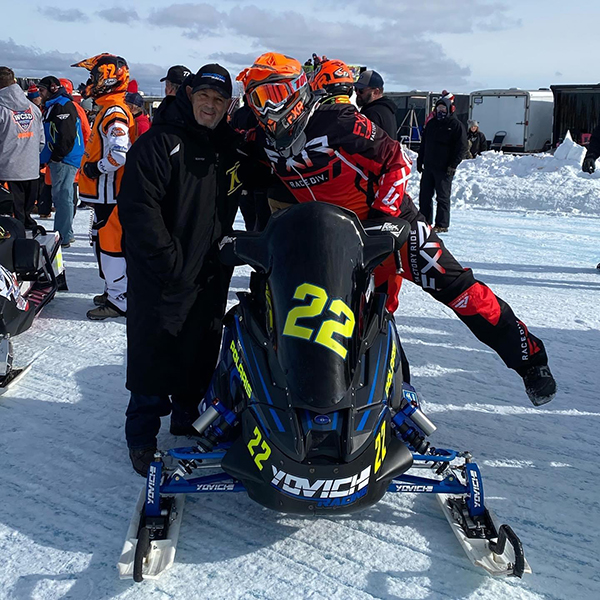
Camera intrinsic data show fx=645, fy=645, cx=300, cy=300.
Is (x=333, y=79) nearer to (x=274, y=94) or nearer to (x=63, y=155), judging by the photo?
(x=274, y=94)

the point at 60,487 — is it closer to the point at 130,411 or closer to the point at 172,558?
the point at 130,411

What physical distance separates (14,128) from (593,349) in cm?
573

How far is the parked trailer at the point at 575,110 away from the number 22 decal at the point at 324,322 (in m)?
21.8

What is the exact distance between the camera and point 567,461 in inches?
122

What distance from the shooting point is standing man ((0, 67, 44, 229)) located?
6.47 meters

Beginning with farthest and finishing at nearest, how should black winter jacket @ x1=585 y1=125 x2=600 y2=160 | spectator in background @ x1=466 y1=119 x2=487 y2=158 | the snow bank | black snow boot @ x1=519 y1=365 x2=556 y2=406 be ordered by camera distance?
spectator in background @ x1=466 y1=119 x2=487 y2=158 < the snow bank < black winter jacket @ x1=585 y1=125 x2=600 y2=160 < black snow boot @ x1=519 y1=365 x2=556 y2=406

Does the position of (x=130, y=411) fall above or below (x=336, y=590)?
above

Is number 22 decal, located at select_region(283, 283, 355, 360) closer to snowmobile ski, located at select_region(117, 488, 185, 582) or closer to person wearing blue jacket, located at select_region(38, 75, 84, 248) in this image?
snowmobile ski, located at select_region(117, 488, 185, 582)

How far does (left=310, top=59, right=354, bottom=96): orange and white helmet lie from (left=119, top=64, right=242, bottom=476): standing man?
1.70 meters

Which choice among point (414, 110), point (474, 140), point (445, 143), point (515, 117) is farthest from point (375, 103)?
point (414, 110)

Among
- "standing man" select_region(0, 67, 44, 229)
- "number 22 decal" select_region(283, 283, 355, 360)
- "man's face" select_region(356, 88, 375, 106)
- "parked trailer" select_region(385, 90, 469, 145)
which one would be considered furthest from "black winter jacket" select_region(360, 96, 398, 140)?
"parked trailer" select_region(385, 90, 469, 145)

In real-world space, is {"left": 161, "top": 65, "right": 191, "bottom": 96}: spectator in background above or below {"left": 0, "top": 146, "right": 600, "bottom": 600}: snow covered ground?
above

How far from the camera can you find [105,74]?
4684 mm

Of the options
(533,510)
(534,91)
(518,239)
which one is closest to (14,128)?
(533,510)
